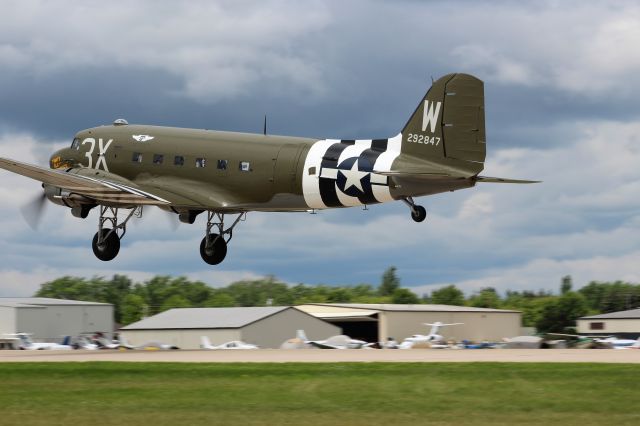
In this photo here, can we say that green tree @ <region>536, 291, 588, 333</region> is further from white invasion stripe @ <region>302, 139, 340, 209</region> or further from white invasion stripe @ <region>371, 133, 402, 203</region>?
white invasion stripe @ <region>371, 133, 402, 203</region>

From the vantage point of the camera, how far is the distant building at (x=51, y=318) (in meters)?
107

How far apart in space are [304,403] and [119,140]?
732 inches

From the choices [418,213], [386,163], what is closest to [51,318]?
[386,163]

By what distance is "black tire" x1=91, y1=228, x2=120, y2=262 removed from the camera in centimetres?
4359

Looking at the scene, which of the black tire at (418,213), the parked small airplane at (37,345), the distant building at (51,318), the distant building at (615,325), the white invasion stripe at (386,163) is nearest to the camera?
the black tire at (418,213)

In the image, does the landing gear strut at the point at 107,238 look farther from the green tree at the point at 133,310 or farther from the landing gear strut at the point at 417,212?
the green tree at the point at 133,310

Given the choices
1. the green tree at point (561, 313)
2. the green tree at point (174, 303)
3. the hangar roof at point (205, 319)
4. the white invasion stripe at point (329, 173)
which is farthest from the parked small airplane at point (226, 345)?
the green tree at point (561, 313)

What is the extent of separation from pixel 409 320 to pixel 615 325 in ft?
89.0

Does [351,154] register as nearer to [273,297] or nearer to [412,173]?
[412,173]

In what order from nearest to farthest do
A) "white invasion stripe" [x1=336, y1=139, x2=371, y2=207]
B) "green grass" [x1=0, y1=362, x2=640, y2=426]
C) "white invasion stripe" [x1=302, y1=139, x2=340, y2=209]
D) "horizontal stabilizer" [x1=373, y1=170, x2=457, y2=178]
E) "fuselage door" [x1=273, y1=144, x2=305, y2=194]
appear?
"green grass" [x1=0, y1=362, x2=640, y2=426]
"horizontal stabilizer" [x1=373, y1=170, x2=457, y2=178]
"white invasion stripe" [x1=336, y1=139, x2=371, y2=207]
"white invasion stripe" [x1=302, y1=139, x2=340, y2=209]
"fuselage door" [x1=273, y1=144, x2=305, y2=194]

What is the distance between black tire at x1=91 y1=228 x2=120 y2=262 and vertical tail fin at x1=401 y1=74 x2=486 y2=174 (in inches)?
559

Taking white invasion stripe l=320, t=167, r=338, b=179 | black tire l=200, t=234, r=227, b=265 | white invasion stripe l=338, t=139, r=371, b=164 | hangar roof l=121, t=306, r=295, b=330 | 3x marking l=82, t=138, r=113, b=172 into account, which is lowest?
hangar roof l=121, t=306, r=295, b=330

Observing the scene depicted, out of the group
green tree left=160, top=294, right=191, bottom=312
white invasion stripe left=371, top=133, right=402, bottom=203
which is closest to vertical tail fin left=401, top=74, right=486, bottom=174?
white invasion stripe left=371, top=133, right=402, bottom=203

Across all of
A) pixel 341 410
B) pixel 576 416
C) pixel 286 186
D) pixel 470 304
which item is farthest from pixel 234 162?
pixel 470 304
